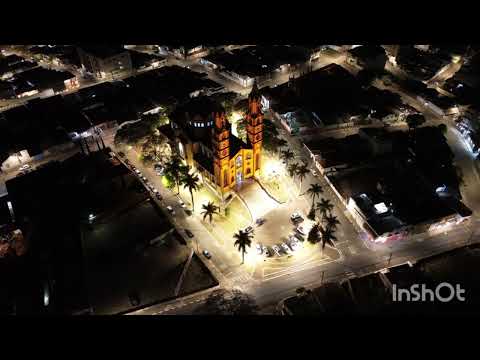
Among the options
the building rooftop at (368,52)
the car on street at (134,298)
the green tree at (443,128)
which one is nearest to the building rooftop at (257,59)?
the building rooftop at (368,52)

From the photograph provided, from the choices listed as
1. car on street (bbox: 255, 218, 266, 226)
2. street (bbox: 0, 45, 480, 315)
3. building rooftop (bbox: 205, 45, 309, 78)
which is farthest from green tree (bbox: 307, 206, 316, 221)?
building rooftop (bbox: 205, 45, 309, 78)

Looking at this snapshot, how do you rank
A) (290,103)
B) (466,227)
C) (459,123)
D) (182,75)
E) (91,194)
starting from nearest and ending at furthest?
(466,227), (91,194), (459,123), (290,103), (182,75)

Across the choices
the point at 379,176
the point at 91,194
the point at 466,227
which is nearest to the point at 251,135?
the point at 379,176

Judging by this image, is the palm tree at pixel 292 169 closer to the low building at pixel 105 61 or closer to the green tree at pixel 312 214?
the green tree at pixel 312 214

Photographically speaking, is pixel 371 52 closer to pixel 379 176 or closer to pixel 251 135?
pixel 379 176

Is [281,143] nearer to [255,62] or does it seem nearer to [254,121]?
[254,121]

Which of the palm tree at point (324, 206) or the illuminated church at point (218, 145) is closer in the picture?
the palm tree at point (324, 206)

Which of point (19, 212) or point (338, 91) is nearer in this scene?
point (19, 212)

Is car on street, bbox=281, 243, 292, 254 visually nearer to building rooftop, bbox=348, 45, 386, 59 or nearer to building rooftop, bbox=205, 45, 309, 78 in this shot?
building rooftop, bbox=205, 45, 309, 78
